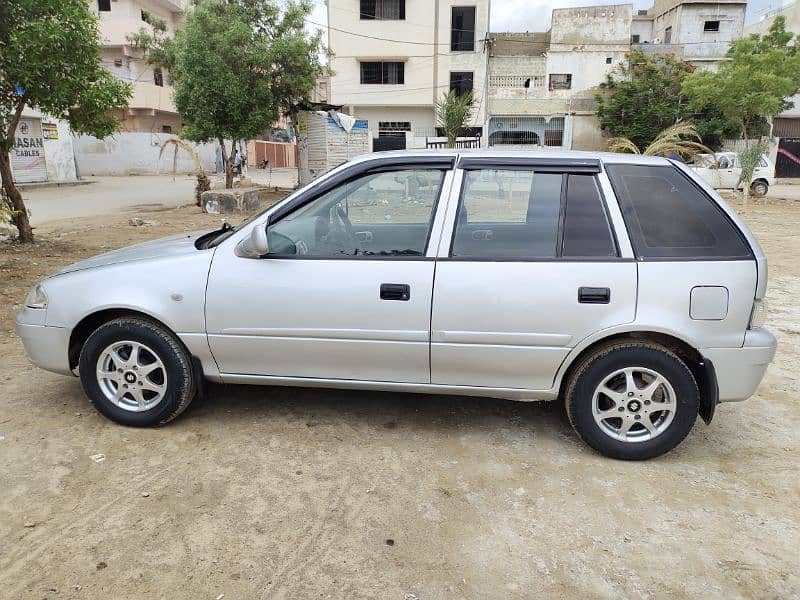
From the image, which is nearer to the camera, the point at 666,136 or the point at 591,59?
the point at 666,136

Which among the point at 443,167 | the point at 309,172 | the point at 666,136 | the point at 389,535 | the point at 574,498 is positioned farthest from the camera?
the point at 309,172

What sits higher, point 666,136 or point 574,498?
point 666,136

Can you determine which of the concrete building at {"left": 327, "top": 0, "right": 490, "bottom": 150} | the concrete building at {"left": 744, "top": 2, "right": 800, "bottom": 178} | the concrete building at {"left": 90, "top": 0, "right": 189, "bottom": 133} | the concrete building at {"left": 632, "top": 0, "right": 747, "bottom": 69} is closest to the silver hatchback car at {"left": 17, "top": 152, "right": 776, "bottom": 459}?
the concrete building at {"left": 327, "top": 0, "right": 490, "bottom": 150}

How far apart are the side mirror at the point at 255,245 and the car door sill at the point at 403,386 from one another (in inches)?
29.3

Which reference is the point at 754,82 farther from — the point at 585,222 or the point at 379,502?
the point at 379,502

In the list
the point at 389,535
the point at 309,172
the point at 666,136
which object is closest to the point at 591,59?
the point at 666,136

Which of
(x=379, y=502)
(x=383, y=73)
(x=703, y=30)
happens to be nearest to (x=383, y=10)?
(x=383, y=73)

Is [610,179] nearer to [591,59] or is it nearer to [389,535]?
[389,535]

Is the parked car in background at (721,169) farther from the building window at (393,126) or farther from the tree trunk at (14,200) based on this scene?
the tree trunk at (14,200)

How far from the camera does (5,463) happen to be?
129 inches

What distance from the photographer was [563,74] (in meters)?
34.0

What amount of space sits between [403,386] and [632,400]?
1.27 m

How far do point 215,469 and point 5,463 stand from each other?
1.16 metres

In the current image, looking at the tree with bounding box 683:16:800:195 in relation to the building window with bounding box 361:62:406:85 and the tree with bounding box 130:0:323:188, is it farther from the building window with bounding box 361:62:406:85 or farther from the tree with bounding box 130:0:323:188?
the building window with bounding box 361:62:406:85
